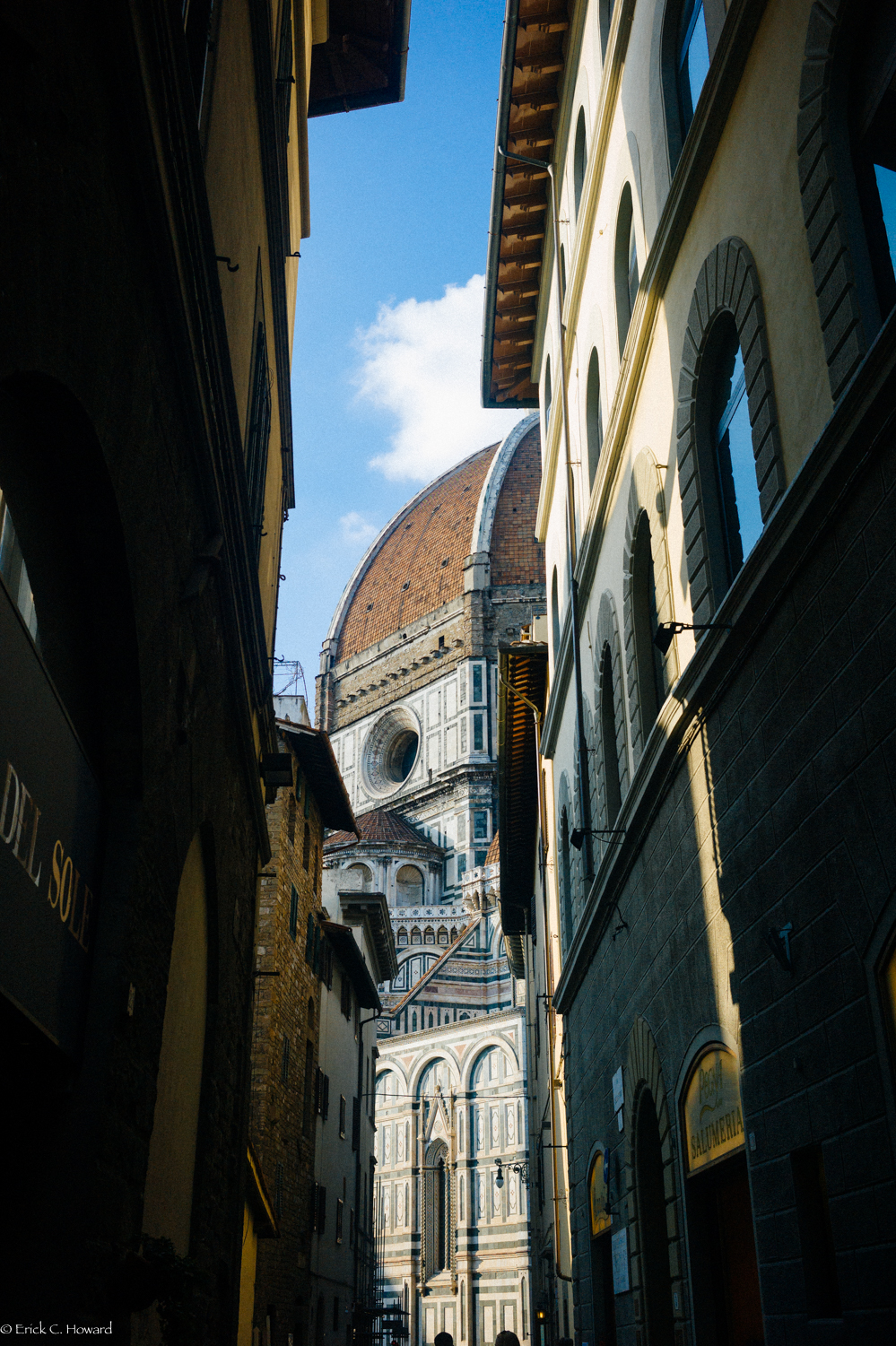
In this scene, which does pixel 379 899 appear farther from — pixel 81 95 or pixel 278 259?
pixel 81 95

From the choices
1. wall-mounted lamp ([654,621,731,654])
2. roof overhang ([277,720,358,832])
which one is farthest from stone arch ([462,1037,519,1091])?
wall-mounted lamp ([654,621,731,654])

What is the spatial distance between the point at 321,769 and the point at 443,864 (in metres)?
41.6

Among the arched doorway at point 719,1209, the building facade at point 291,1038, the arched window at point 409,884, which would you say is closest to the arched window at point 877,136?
the arched doorway at point 719,1209

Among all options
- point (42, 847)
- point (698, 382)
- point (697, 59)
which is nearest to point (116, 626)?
point (42, 847)

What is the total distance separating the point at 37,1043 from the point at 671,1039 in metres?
5.39

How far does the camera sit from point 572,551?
14.5m

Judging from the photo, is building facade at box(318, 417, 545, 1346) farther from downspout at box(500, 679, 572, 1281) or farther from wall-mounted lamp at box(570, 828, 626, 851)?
wall-mounted lamp at box(570, 828, 626, 851)

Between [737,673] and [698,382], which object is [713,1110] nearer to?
[737,673]

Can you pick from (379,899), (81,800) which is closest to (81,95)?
(81,800)

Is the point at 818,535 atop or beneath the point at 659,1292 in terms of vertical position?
atop

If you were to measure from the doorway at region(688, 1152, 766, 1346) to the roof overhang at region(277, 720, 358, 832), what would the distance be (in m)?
11.9

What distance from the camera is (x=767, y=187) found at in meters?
7.20

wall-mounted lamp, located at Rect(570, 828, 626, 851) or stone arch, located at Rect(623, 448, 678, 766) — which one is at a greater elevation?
stone arch, located at Rect(623, 448, 678, 766)

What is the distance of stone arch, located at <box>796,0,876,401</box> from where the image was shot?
227 inches
